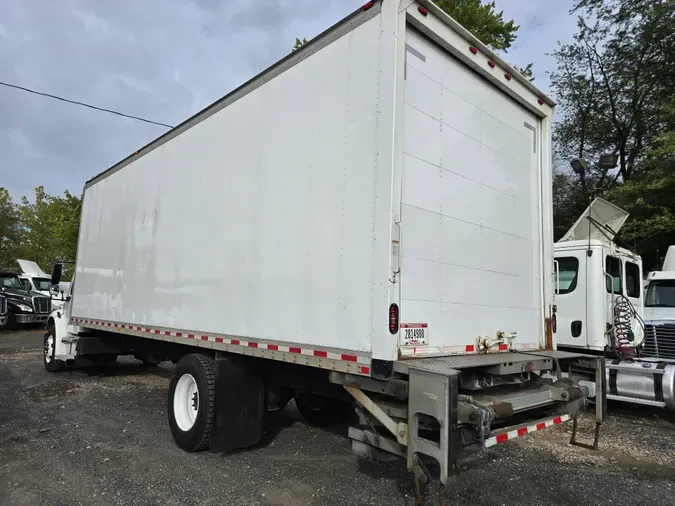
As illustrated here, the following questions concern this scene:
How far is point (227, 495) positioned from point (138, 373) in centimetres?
741

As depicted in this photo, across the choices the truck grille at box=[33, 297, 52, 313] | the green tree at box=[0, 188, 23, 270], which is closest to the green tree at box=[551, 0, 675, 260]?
the truck grille at box=[33, 297, 52, 313]

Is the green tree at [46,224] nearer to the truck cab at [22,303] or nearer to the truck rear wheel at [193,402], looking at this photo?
the truck cab at [22,303]

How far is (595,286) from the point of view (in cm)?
791

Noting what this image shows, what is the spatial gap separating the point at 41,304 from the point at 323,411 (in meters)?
19.2

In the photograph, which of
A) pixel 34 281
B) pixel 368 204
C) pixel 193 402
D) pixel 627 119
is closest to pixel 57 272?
pixel 193 402

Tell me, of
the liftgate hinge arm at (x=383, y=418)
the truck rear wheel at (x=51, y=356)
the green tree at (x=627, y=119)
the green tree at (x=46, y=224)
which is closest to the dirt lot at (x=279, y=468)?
the liftgate hinge arm at (x=383, y=418)

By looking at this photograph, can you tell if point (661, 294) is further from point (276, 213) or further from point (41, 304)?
point (41, 304)

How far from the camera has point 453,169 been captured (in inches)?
169

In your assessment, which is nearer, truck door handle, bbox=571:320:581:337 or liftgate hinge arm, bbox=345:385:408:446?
liftgate hinge arm, bbox=345:385:408:446

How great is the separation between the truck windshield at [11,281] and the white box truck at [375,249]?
1858 centimetres

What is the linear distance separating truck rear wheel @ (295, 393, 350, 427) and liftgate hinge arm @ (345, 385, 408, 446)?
102 inches

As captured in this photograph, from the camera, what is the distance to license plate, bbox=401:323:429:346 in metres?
3.60

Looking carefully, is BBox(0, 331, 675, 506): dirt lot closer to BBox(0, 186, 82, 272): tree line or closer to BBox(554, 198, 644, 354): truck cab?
BBox(554, 198, 644, 354): truck cab

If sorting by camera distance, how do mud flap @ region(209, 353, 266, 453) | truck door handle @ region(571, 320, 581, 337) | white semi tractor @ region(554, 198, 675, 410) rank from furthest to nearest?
truck door handle @ region(571, 320, 581, 337) < white semi tractor @ region(554, 198, 675, 410) < mud flap @ region(209, 353, 266, 453)
